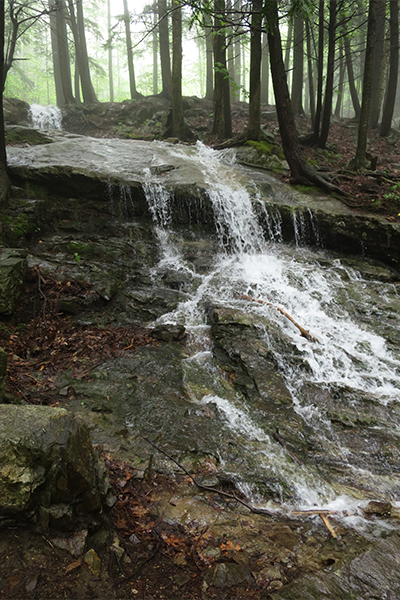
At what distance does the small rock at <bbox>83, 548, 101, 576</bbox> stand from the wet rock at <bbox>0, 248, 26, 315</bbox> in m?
4.35

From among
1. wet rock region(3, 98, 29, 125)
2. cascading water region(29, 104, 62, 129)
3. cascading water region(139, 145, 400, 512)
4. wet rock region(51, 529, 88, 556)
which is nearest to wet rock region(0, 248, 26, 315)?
cascading water region(139, 145, 400, 512)

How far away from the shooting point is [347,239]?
949 centimetres

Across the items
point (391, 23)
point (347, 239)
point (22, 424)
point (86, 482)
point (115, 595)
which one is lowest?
point (115, 595)

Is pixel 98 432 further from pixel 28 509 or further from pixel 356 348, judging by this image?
pixel 356 348

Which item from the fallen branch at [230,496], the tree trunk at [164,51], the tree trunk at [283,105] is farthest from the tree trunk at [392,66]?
the fallen branch at [230,496]

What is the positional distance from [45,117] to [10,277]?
53.7 feet

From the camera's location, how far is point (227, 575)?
7.79 feet

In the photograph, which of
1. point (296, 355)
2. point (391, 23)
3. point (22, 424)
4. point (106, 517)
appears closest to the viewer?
point (22, 424)

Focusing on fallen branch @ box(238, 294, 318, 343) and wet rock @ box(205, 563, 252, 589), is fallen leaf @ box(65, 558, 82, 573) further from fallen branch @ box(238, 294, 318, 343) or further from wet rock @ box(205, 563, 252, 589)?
fallen branch @ box(238, 294, 318, 343)

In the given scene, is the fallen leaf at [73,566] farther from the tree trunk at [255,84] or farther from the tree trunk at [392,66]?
the tree trunk at [392,66]

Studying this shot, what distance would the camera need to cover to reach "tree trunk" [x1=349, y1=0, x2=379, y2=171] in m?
10.3

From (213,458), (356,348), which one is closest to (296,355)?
(356,348)

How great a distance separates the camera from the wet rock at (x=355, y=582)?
7.22 ft

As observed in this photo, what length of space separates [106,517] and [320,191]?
423 inches
